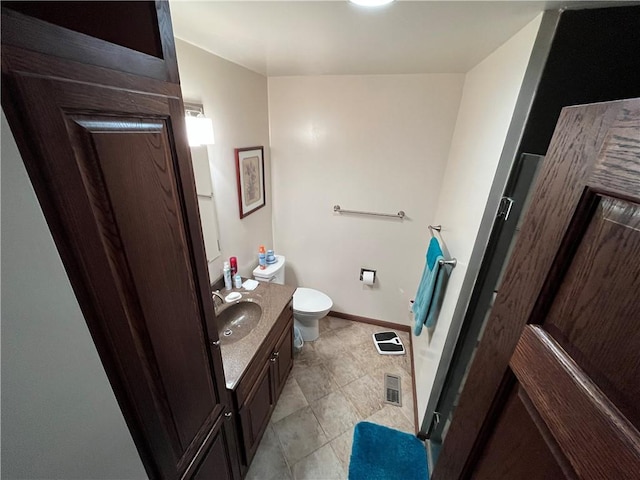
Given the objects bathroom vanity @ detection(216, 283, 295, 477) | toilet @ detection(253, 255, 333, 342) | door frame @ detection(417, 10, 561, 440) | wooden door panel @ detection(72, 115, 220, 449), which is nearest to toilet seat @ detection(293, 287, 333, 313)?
toilet @ detection(253, 255, 333, 342)

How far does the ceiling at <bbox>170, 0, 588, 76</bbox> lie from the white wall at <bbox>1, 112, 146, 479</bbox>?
95 centimetres

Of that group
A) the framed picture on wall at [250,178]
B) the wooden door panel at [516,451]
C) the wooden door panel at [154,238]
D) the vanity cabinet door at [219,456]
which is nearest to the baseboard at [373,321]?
the framed picture on wall at [250,178]

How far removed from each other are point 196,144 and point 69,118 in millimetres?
1128

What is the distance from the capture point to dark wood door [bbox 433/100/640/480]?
0.41 metres

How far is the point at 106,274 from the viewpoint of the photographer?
51cm

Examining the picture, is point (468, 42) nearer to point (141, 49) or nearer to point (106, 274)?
point (141, 49)

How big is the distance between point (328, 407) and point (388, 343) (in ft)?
2.94

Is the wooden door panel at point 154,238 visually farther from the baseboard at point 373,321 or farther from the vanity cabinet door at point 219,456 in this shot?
the baseboard at point 373,321

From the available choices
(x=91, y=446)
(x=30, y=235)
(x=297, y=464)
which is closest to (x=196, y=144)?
(x=30, y=235)

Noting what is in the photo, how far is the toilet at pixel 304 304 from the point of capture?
2.19 metres

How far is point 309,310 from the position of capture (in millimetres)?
2262

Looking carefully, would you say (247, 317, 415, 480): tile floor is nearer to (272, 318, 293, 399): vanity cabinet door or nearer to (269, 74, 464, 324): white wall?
(272, 318, 293, 399): vanity cabinet door

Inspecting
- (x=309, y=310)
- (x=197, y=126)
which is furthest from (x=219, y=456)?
(x=197, y=126)

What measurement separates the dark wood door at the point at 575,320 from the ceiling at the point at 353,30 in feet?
2.10
